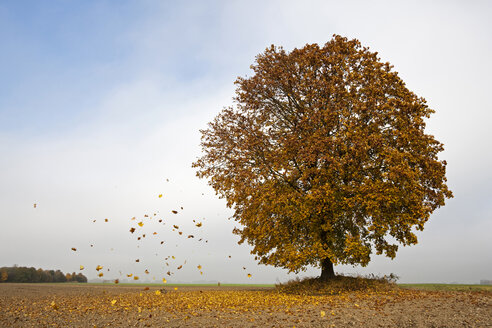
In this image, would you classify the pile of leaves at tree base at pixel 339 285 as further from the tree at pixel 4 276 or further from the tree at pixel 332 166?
the tree at pixel 4 276

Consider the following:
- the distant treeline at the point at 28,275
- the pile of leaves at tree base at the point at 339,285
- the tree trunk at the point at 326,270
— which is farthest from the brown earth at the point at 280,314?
the distant treeline at the point at 28,275

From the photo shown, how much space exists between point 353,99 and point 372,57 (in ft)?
12.4

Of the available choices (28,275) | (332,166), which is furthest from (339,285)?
(28,275)

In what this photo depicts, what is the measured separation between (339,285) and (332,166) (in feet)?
23.4

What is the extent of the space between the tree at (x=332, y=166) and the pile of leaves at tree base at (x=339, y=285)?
101 centimetres

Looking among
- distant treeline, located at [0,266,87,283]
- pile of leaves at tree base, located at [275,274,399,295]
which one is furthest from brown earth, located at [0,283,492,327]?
distant treeline, located at [0,266,87,283]

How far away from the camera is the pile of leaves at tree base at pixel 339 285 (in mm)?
19453

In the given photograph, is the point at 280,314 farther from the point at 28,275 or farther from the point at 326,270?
the point at 28,275

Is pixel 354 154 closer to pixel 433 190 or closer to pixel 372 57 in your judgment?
pixel 433 190

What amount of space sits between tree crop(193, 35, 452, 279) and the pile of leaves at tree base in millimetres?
1011

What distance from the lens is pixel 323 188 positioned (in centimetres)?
1877

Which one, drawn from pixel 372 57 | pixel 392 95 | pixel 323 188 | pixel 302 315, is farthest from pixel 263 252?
pixel 372 57

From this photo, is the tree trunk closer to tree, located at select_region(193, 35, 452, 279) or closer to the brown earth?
tree, located at select_region(193, 35, 452, 279)

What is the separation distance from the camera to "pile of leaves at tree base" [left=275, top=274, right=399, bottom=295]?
19.5 m
